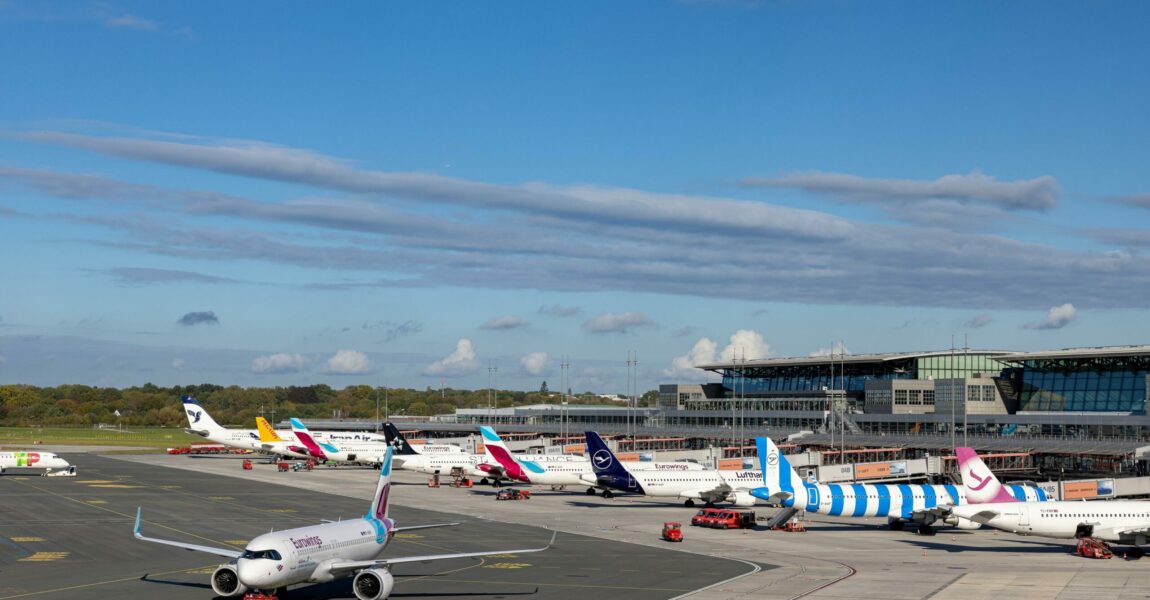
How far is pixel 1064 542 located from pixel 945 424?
81.1m

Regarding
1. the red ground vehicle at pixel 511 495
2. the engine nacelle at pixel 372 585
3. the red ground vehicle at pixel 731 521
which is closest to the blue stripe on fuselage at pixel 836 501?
the red ground vehicle at pixel 731 521

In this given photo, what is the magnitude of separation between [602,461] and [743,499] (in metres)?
13.7

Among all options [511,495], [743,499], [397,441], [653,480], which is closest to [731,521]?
[743,499]

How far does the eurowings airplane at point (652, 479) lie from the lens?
106 metres

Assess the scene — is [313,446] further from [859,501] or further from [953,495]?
[953,495]

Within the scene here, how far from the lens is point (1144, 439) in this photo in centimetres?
13550

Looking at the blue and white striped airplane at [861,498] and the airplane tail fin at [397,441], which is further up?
the airplane tail fin at [397,441]

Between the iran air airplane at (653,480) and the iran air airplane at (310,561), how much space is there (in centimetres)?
5308

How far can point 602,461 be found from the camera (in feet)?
354

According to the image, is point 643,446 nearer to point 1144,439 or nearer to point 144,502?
point 1144,439

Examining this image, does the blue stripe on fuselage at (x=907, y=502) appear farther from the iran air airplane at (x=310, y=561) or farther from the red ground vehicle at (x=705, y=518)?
the iran air airplane at (x=310, y=561)

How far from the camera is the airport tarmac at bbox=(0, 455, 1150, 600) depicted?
55969 millimetres

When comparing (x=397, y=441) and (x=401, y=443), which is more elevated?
(x=397, y=441)

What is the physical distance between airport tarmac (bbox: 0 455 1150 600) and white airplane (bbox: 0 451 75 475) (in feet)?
77.3
